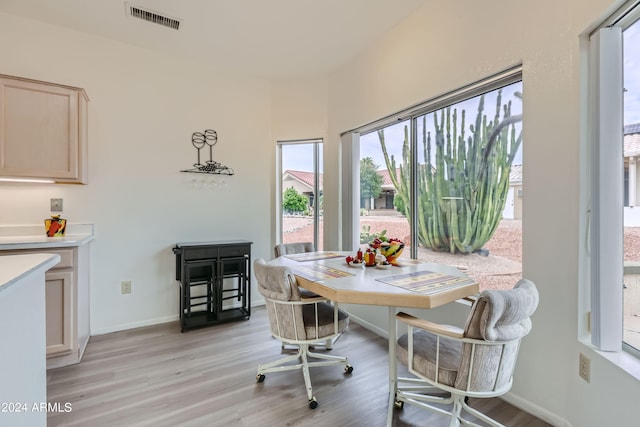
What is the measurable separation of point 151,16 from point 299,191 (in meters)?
2.25

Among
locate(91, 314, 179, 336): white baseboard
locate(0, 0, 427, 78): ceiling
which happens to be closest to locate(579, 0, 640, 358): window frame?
locate(0, 0, 427, 78): ceiling

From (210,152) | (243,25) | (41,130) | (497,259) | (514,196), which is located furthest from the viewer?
(210,152)

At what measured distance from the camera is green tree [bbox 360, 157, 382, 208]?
3227mm

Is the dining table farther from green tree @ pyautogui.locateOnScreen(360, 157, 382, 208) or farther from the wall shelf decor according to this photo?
the wall shelf decor

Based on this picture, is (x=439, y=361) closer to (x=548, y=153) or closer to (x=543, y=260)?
(x=543, y=260)

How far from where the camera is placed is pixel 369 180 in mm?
3324

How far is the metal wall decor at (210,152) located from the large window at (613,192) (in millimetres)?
3224

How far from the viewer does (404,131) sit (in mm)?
2834

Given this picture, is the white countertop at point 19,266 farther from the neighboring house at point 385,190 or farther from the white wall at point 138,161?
the neighboring house at point 385,190

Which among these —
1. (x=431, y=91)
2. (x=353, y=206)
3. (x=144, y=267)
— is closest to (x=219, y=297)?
(x=144, y=267)

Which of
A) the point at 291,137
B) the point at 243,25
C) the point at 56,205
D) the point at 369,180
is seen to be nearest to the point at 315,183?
the point at 291,137

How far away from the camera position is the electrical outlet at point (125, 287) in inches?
118

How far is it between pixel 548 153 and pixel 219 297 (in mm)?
3025

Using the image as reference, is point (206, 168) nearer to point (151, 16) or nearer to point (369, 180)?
point (151, 16)
